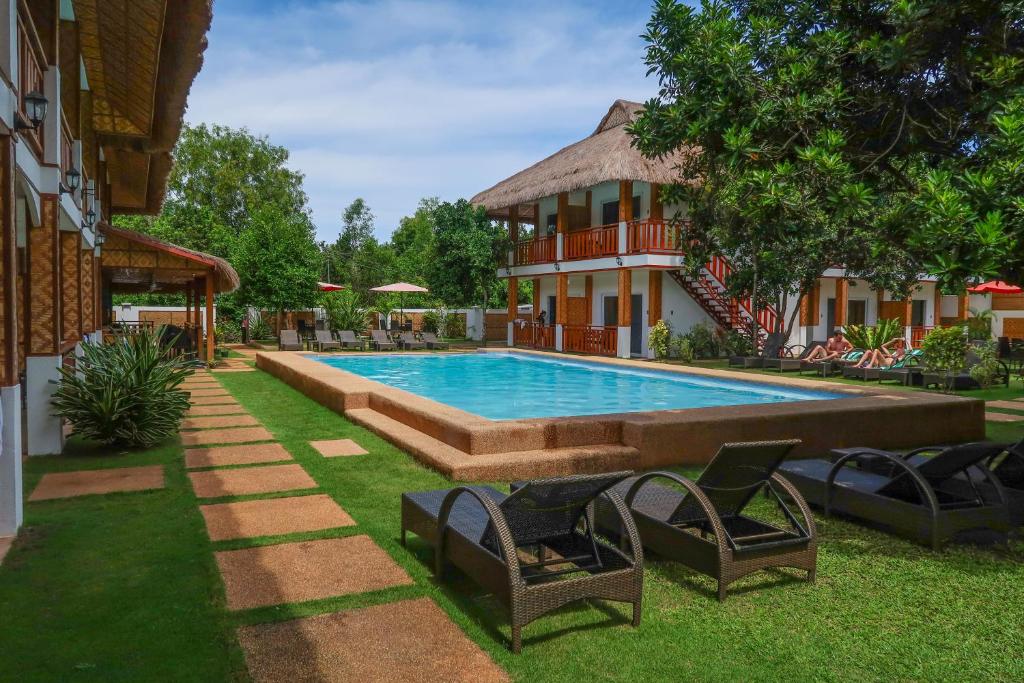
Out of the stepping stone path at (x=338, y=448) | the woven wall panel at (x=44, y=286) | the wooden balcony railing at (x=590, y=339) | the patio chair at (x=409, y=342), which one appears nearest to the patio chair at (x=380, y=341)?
the patio chair at (x=409, y=342)

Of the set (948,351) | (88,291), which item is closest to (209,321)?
(88,291)

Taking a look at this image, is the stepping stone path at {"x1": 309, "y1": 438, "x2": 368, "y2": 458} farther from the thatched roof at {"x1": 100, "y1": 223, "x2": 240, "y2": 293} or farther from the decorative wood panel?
the thatched roof at {"x1": 100, "y1": 223, "x2": 240, "y2": 293}

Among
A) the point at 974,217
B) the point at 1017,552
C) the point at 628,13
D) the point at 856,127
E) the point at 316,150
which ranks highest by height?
the point at 316,150

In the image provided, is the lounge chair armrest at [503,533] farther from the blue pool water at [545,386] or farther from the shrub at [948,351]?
the shrub at [948,351]

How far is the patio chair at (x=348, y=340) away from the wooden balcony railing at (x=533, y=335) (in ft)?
17.7

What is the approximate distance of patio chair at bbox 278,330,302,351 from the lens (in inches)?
825

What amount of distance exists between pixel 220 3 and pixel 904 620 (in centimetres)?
746

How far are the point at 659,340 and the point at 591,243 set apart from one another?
3.82 m

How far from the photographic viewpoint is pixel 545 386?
15211mm

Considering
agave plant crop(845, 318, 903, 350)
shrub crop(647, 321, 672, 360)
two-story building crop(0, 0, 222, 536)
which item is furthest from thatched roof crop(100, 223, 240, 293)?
agave plant crop(845, 318, 903, 350)

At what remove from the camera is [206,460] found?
6.70 m

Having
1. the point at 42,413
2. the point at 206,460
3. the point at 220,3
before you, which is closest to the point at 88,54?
the point at 220,3

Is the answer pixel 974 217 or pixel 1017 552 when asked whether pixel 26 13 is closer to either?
pixel 974 217

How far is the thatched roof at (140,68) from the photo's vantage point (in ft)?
25.1
